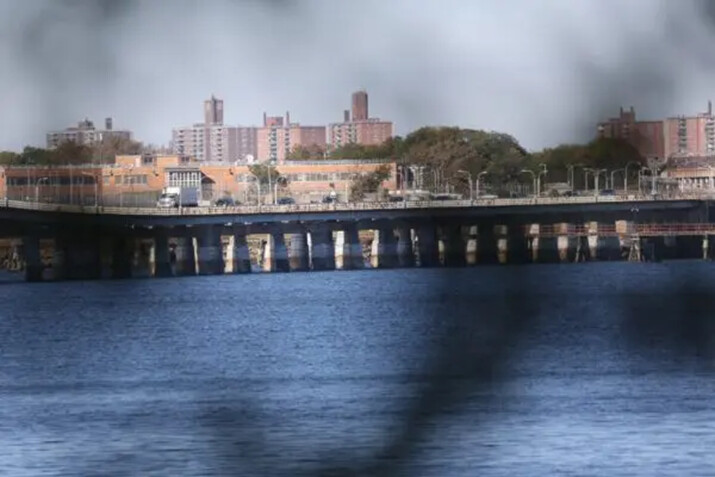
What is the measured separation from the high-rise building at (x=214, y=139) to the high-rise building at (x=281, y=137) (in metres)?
0.02

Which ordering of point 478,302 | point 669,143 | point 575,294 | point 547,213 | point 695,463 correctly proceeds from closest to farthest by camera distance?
point 669,143 < point 478,302 < point 575,294 < point 547,213 < point 695,463

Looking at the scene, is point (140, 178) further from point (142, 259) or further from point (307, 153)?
point (307, 153)

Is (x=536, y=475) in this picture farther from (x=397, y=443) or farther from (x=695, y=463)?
(x=397, y=443)

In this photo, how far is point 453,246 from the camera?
2.46 m

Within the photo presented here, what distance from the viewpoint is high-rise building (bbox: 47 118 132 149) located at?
222 centimetres

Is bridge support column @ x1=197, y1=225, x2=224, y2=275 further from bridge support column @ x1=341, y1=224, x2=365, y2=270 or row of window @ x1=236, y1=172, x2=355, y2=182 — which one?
row of window @ x1=236, y1=172, x2=355, y2=182

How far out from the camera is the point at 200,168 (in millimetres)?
2637

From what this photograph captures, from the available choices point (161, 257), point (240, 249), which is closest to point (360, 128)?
point (161, 257)

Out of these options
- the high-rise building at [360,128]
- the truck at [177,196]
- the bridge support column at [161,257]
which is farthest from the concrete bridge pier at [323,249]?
the high-rise building at [360,128]

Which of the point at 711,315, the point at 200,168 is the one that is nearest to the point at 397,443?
the point at 200,168

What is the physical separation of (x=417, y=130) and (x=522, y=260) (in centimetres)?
37

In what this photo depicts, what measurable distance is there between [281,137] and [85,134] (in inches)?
13.0

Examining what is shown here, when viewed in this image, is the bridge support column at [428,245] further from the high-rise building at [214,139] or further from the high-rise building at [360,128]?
the high-rise building at [214,139]

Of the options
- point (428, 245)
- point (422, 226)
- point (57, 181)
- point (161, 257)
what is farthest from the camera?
point (161, 257)
